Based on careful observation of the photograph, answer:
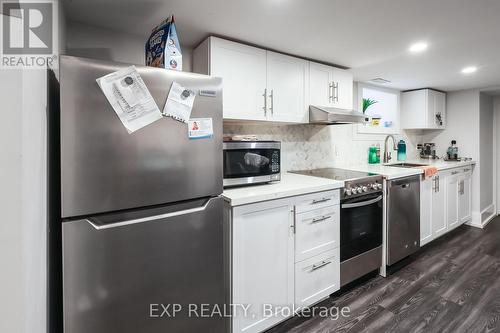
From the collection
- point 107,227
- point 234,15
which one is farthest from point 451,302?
point 234,15

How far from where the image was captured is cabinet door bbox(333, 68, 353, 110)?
2512 millimetres

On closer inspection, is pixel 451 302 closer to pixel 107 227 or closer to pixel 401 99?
pixel 107 227

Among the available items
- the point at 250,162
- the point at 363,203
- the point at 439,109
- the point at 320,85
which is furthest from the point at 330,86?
the point at 439,109

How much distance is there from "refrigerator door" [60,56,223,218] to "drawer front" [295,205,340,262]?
809mm

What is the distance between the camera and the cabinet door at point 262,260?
4.99 feet

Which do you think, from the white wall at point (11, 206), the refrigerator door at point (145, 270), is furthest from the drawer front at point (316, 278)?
the white wall at point (11, 206)

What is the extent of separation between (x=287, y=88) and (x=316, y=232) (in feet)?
3.97

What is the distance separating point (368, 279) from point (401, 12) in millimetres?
2197

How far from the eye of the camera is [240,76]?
189 cm

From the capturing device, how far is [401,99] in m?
3.91

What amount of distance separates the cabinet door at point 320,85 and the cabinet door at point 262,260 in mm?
1177

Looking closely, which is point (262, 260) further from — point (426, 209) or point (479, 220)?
point (479, 220)

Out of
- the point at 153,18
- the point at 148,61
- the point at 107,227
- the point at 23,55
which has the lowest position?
the point at 107,227

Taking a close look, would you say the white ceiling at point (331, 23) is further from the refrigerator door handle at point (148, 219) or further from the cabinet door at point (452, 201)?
the cabinet door at point (452, 201)
